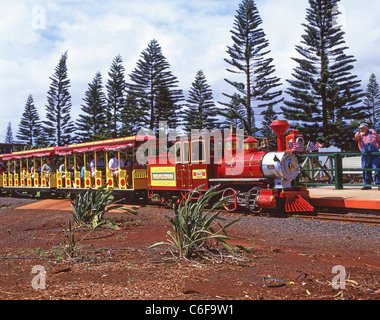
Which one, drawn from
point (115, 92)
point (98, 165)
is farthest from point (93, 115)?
point (98, 165)

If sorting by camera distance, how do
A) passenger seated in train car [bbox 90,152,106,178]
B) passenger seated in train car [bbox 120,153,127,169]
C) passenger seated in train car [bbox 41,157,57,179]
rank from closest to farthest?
1. passenger seated in train car [bbox 120,153,127,169]
2. passenger seated in train car [bbox 90,152,106,178]
3. passenger seated in train car [bbox 41,157,57,179]

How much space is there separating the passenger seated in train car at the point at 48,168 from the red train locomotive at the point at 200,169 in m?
1.56

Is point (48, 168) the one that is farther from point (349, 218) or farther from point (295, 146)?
point (349, 218)

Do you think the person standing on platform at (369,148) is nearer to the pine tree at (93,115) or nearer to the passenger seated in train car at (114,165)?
the passenger seated in train car at (114,165)

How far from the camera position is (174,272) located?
12.6 ft

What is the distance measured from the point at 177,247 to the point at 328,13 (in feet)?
91.3

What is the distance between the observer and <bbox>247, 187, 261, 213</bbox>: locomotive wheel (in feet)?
29.7

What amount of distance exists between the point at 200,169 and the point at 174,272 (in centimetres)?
633

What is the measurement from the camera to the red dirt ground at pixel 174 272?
3126 millimetres

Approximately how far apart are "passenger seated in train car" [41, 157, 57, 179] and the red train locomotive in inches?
61.5

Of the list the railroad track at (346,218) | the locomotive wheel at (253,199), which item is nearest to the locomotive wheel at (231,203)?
the locomotive wheel at (253,199)

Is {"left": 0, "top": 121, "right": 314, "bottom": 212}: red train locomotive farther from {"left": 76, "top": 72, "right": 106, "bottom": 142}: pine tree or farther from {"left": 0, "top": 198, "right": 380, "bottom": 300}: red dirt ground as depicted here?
{"left": 76, "top": 72, "right": 106, "bottom": 142}: pine tree

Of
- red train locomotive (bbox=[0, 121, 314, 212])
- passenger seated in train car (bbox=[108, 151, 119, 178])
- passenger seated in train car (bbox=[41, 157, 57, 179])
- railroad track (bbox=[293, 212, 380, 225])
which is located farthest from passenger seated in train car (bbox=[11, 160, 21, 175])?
railroad track (bbox=[293, 212, 380, 225])
